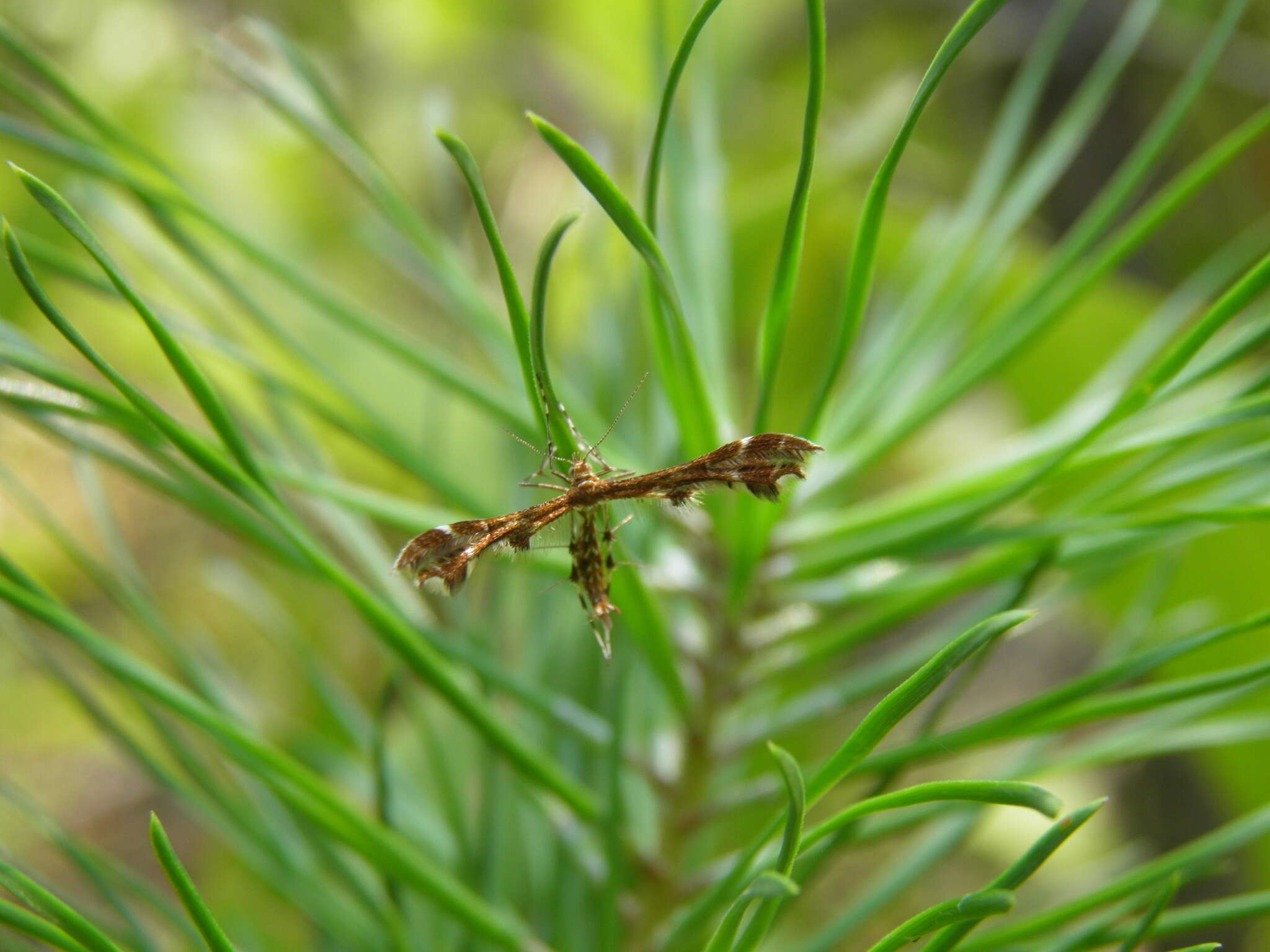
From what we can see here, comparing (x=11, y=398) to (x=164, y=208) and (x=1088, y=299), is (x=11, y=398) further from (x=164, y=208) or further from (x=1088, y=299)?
(x=1088, y=299)

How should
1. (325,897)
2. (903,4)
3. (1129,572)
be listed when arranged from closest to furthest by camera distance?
1. (325,897)
2. (1129,572)
3. (903,4)

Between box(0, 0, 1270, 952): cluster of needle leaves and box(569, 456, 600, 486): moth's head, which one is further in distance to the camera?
box(569, 456, 600, 486): moth's head

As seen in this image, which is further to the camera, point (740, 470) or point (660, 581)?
point (660, 581)

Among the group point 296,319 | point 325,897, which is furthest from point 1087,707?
point 296,319

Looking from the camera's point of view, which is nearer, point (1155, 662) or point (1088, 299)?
point (1155, 662)

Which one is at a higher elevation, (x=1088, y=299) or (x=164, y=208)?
(x=1088, y=299)
